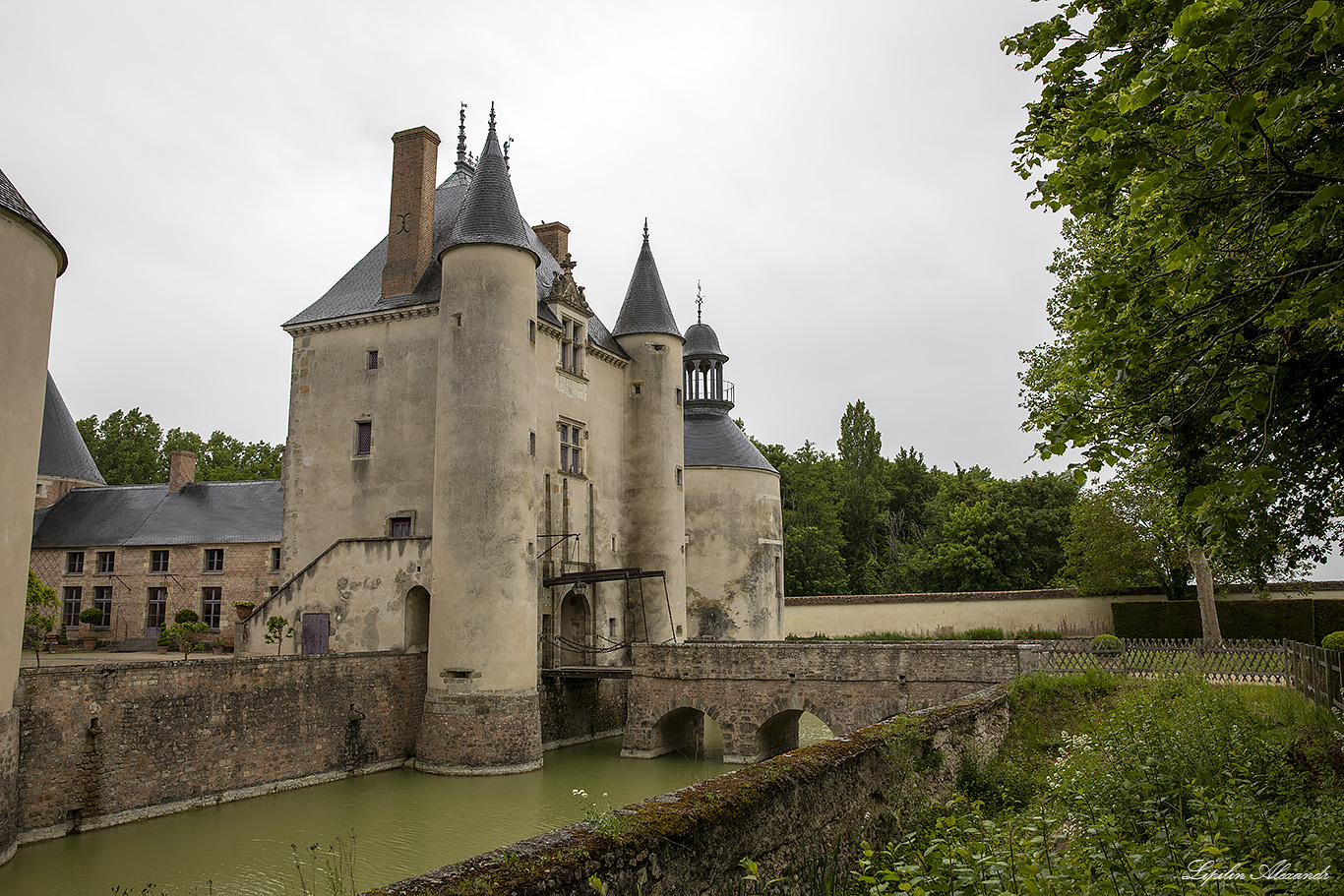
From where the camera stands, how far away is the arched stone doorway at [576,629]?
2509 centimetres

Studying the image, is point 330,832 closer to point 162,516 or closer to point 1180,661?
point 1180,661

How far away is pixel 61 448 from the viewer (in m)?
41.9

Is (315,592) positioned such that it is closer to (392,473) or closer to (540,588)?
(392,473)

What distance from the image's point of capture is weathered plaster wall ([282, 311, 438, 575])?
77.2ft

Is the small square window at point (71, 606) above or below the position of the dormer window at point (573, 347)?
below

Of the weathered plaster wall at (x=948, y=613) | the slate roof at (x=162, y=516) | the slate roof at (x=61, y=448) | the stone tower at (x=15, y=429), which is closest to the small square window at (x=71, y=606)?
the slate roof at (x=162, y=516)

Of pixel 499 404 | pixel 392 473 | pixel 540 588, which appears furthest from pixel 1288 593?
pixel 392 473

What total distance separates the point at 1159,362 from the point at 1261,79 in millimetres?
2168

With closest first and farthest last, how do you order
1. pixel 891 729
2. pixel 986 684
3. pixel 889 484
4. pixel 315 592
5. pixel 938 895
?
pixel 938 895, pixel 891 729, pixel 986 684, pixel 315 592, pixel 889 484

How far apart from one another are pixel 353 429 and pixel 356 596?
460cm

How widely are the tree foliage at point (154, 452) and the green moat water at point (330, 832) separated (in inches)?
1487

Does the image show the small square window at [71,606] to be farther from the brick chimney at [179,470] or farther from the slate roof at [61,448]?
the slate roof at [61,448]

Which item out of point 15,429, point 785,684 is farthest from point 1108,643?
point 15,429

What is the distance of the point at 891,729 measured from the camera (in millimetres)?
7867
